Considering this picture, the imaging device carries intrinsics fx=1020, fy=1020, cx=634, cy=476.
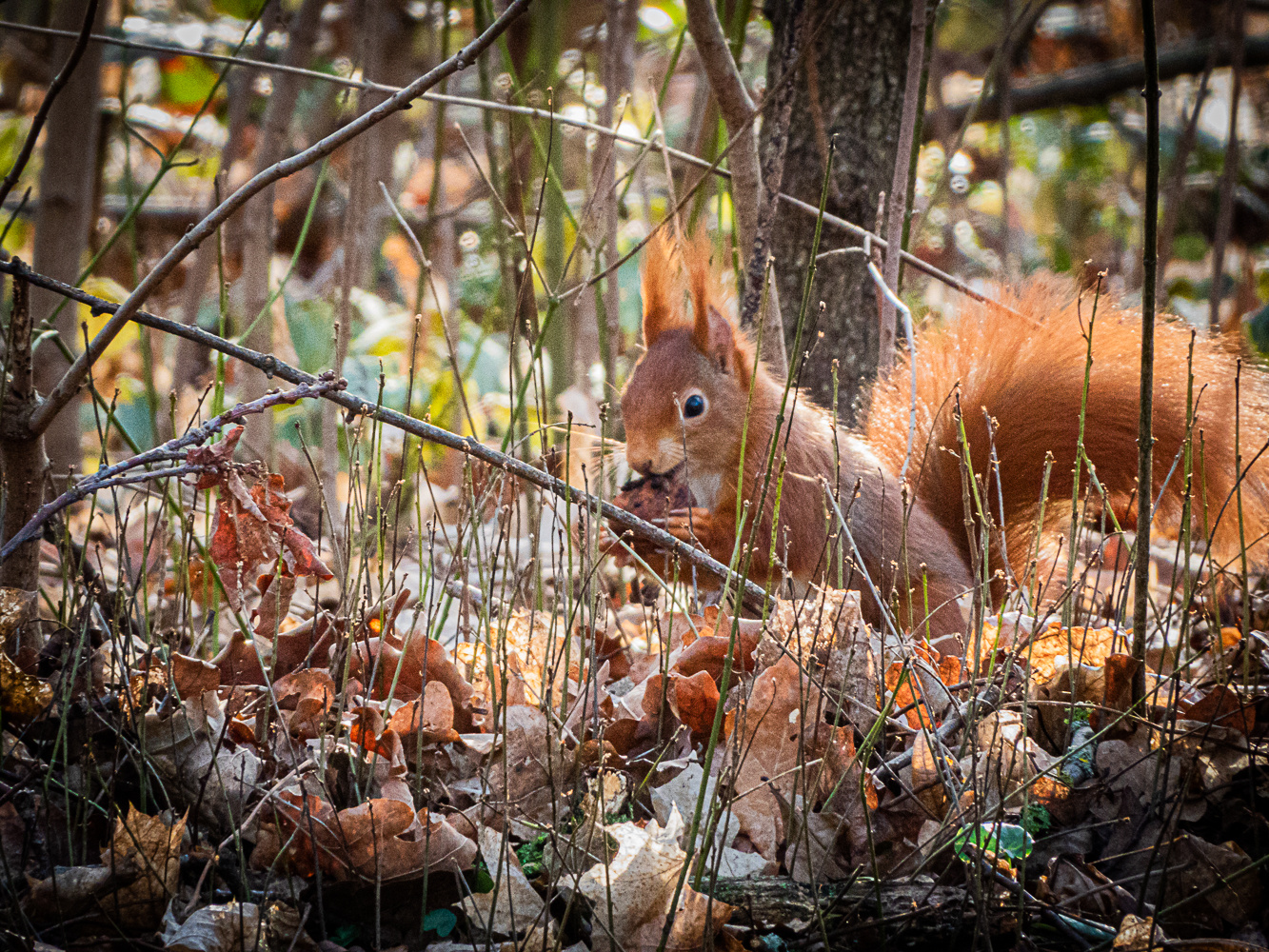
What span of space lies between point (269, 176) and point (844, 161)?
1.34 meters

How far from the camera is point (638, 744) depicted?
3.70 ft

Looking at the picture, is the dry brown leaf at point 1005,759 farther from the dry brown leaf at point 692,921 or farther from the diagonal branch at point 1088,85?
the diagonal branch at point 1088,85

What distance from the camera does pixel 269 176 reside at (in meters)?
0.94

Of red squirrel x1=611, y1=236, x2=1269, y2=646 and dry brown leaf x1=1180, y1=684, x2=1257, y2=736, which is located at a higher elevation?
red squirrel x1=611, y1=236, x2=1269, y2=646

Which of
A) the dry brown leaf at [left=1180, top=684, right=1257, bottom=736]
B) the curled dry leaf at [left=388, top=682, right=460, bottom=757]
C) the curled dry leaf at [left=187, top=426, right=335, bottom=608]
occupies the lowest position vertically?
the curled dry leaf at [left=388, top=682, right=460, bottom=757]

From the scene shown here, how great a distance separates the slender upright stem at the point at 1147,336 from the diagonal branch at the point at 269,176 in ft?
1.74

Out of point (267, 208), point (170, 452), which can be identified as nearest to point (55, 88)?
point (170, 452)

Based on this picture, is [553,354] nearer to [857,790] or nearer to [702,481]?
[702,481]

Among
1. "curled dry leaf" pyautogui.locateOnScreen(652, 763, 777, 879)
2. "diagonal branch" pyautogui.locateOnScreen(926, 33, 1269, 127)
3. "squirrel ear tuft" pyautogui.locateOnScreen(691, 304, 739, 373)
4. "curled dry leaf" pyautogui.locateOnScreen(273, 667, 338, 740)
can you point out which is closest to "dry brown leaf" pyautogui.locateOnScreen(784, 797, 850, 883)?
"curled dry leaf" pyautogui.locateOnScreen(652, 763, 777, 879)

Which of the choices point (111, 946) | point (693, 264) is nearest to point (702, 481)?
point (693, 264)

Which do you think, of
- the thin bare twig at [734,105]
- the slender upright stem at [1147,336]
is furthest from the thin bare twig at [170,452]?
the slender upright stem at [1147,336]

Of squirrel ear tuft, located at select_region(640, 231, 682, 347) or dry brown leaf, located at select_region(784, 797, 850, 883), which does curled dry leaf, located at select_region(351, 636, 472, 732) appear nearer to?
dry brown leaf, located at select_region(784, 797, 850, 883)

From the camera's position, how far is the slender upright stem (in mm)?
846

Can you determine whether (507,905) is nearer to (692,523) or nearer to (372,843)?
(372,843)
